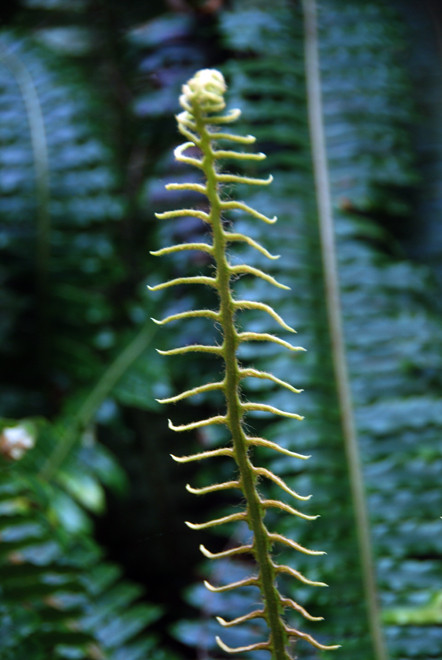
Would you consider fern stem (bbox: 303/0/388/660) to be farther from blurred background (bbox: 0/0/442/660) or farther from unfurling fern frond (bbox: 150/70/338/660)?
unfurling fern frond (bbox: 150/70/338/660)

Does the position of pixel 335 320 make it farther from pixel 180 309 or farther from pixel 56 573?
pixel 56 573

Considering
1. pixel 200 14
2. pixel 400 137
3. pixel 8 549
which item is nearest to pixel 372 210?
pixel 400 137

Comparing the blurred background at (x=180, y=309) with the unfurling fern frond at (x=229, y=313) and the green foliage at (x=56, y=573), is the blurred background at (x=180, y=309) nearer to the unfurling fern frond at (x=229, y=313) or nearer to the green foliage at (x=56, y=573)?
the green foliage at (x=56, y=573)

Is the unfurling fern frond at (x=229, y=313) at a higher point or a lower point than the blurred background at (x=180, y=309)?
lower

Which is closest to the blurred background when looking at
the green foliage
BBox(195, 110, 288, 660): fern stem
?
the green foliage

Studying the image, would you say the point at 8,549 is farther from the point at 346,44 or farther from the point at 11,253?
the point at 346,44

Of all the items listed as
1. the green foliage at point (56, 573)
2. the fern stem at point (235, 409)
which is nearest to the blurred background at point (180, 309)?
the green foliage at point (56, 573)
